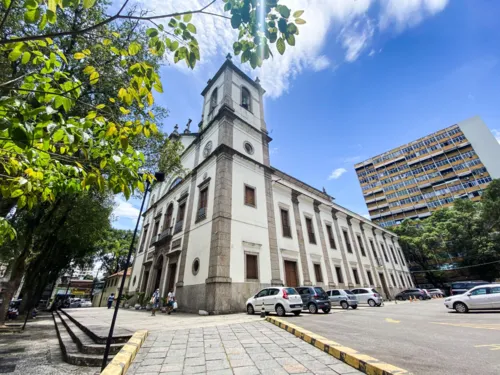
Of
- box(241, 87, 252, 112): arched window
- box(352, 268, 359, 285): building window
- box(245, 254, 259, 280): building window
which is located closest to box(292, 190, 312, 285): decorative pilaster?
box(245, 254, 259, 280): building window

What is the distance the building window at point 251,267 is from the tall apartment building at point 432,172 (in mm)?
55492

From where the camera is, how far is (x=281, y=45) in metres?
2.71

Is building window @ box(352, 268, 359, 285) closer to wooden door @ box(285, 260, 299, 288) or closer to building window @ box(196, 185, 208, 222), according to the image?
wooden door @ box(285, 260, 299, 288)

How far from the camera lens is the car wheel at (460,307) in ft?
37.8

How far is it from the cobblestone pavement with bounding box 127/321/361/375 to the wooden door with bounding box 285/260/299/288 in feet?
34.1

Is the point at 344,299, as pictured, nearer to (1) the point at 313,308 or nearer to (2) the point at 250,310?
(1) the point at 313,308

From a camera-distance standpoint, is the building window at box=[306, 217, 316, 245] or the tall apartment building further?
the tall apartment building

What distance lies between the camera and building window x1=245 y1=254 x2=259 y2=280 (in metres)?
13.5

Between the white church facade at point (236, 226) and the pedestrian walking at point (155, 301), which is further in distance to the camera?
the white church facade at point (236, 226)

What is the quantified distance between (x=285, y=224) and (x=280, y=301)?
309 inches

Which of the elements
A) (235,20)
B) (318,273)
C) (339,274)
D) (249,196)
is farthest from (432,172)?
(235,20)

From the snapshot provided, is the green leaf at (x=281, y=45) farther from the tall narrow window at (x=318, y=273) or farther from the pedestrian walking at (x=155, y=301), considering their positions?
the tall narrow window at (x=318, y=273)

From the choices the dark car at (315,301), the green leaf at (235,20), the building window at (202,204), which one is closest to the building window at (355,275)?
the dark car at (315,301)

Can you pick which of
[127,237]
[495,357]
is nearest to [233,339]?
[495,357]
